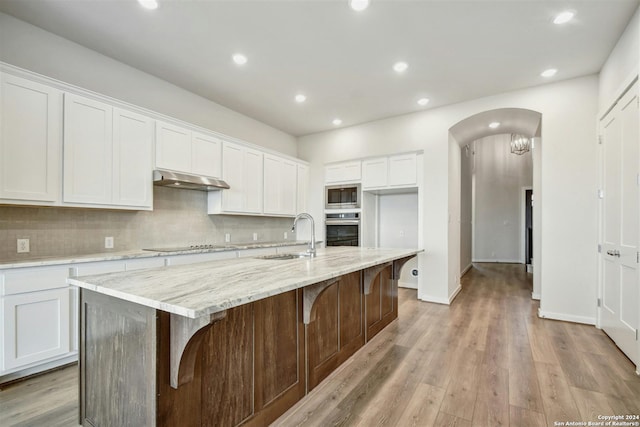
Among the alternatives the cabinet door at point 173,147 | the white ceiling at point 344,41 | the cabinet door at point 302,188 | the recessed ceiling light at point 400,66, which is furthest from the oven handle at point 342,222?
the cabinet door at point 173,147

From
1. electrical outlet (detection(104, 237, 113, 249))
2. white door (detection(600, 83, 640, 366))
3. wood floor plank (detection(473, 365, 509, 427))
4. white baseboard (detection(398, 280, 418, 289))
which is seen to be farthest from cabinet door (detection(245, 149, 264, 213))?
white door (detection(600, 83, 640, 366))

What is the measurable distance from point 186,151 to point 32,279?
190 centimetres

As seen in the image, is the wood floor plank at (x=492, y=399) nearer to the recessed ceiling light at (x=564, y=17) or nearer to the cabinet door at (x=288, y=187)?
the recessed ceiling light at (x=564, y=17)

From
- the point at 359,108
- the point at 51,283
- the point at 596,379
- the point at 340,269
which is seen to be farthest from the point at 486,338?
the point at 51,283

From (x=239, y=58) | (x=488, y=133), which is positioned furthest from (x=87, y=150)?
(x=488, y=133)

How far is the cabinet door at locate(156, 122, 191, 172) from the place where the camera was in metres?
3.26

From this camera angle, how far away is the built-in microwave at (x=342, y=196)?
516cm

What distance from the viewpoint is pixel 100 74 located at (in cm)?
306

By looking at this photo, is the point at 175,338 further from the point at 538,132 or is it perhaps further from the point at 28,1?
the point at 538,132

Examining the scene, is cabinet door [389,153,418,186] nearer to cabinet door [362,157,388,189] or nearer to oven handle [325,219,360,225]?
cabinet door [362,157,388,189]

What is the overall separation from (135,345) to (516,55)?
3982 mm

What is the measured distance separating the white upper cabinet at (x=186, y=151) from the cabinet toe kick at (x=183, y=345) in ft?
8.52

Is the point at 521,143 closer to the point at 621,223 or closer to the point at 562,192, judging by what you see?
the point at 562,192

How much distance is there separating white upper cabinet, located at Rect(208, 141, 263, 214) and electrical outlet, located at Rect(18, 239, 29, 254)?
6.26ft
